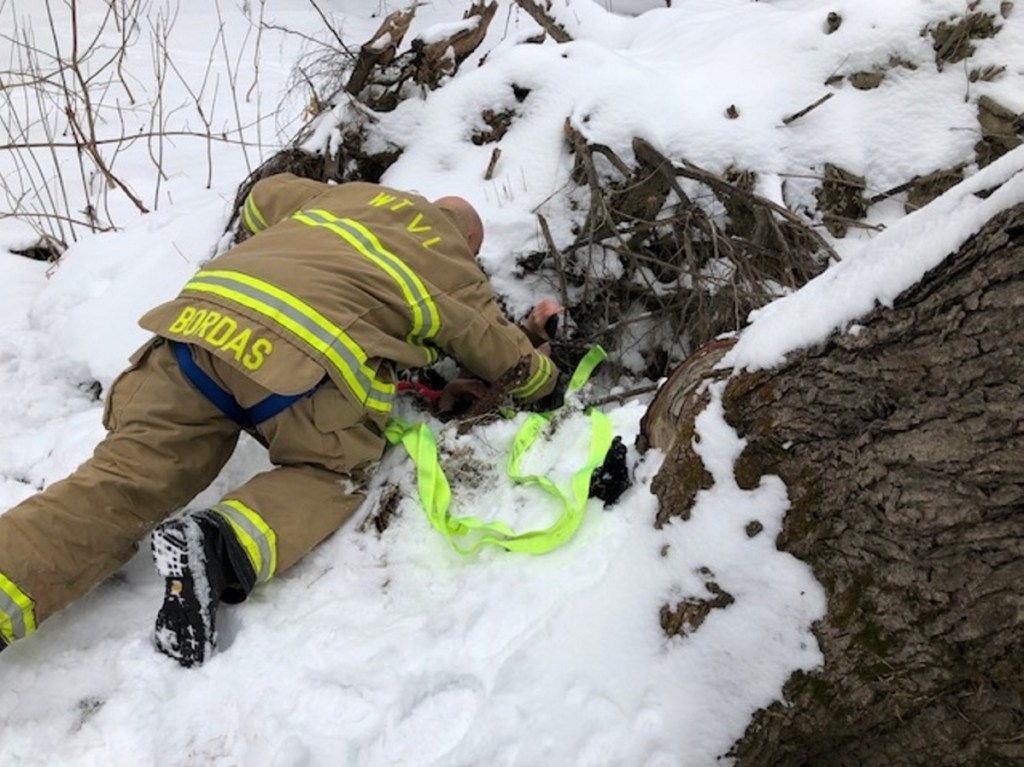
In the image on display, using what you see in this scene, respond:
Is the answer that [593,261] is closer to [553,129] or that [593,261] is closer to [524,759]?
[553,129]

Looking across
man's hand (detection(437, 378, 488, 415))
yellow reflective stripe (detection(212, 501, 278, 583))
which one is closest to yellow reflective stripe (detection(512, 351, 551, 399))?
man's hand (detection(437, 378, 488, 415))

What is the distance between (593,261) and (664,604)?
1608 millimetres

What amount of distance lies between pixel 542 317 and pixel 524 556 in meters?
1.06

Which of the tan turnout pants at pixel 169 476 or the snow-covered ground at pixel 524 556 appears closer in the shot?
the snow-covered ground at pixel 524 556

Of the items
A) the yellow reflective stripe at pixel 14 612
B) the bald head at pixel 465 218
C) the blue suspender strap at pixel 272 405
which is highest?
the bald head at pixel 465 218

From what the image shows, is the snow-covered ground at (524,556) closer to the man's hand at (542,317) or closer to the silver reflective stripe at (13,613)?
the silver reflective stripe at (13,613)

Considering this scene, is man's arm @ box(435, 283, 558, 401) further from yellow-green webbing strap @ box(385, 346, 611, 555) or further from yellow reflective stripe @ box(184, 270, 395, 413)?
yellow reflective stripe @ box(184, 270, 395, 413)

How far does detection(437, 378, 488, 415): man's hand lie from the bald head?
43 cm

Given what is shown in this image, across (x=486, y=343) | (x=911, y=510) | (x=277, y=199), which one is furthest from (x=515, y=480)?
(x=277, y=199)

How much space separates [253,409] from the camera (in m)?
1.87

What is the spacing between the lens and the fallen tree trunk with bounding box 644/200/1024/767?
3.11 ft

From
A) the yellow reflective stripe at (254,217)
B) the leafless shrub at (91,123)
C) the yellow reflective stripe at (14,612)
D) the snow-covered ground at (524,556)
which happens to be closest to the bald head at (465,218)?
the snow-covered ground at (524,556)

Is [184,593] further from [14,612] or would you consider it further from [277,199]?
[277,199]

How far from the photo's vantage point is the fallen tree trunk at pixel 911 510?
0.95 m
